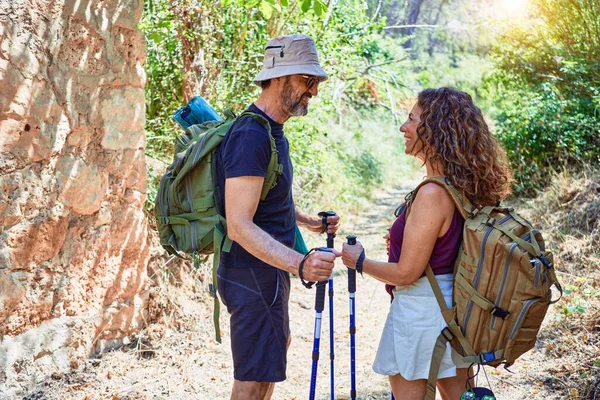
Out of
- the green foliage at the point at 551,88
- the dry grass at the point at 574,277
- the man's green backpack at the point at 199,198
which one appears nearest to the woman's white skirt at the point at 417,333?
the man's green backpack at the point at 199,198

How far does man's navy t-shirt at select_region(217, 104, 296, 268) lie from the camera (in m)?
2.79

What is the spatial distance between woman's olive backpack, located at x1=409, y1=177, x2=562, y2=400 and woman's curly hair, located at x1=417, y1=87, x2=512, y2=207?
66 millimetres

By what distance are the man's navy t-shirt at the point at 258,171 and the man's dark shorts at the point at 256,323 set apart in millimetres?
72

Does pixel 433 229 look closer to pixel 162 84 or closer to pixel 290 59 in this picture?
pixel 290 59

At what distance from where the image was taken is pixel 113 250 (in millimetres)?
4625

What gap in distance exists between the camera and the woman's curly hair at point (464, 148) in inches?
106

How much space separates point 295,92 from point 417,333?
3.88 ft

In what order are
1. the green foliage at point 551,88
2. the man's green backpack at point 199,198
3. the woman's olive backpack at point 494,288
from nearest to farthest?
the woman's olive backpack at point 494,288, the man's green backpack at point 199,198, the green foliage at point 551,88

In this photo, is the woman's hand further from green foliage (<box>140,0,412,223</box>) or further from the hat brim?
green foliage (<box>140,0,412,223</box>)

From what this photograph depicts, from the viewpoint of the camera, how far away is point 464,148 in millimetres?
2719

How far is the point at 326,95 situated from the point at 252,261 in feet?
21.0

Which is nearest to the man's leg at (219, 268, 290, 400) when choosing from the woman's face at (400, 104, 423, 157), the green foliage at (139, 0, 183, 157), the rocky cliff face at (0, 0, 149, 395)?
the woman's face at (400, 104, 423, 157)

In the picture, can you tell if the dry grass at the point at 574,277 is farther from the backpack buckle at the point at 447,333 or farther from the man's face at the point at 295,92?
the man's face at the point at 295,92

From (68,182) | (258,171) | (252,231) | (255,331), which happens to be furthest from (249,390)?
(68,182)
